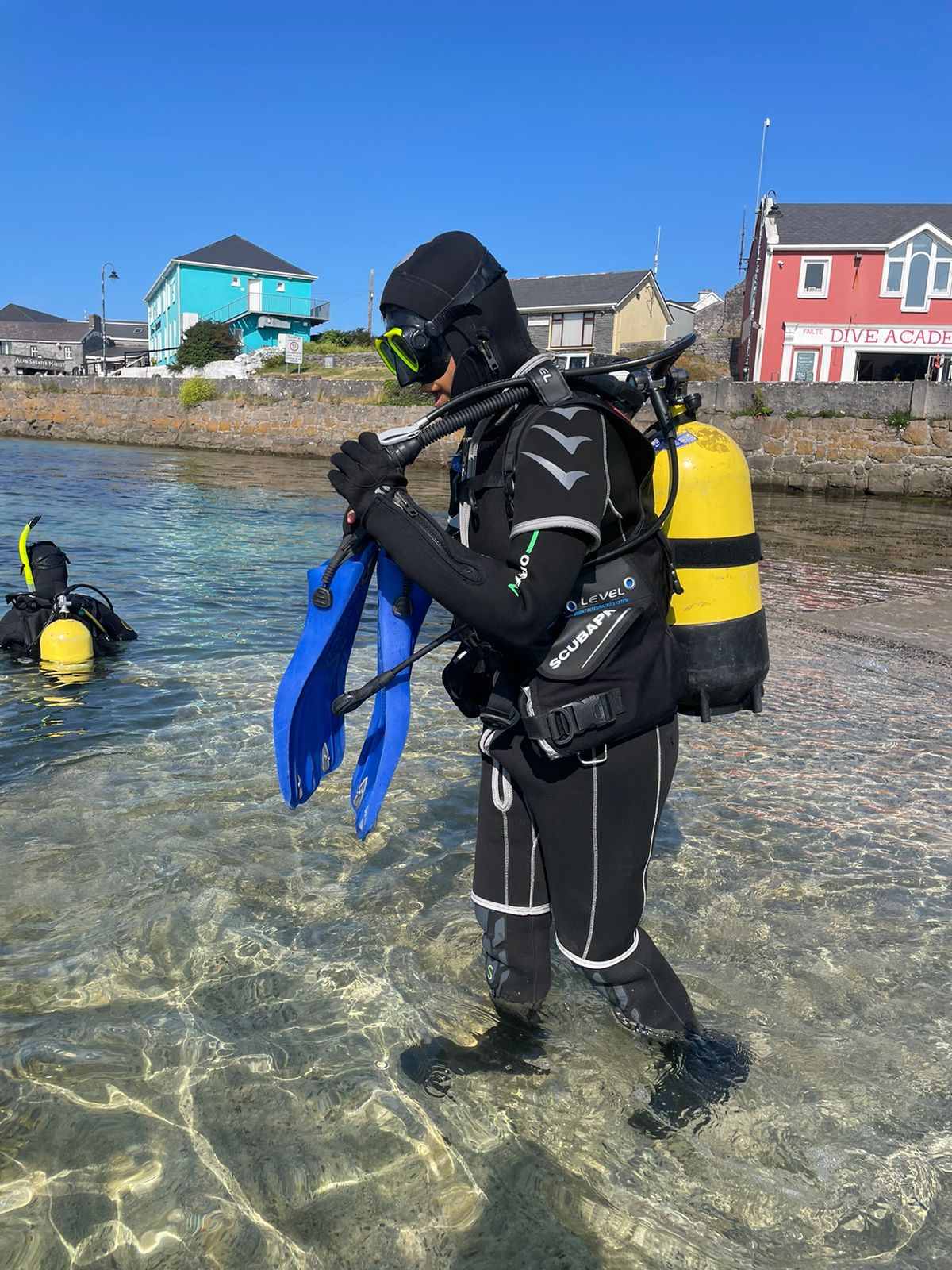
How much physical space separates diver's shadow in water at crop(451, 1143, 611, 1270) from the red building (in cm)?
3559

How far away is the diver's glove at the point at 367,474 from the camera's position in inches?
83.9

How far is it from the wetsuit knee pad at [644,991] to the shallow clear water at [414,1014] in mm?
269

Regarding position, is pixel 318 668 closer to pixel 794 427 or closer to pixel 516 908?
pixel 516 908

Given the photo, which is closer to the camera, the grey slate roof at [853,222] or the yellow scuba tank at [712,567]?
the yellow scuba tank at [712,567]

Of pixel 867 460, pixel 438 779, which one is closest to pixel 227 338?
pixel 867 460

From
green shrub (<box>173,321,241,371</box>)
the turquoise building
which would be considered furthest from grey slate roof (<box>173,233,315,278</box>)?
green shrub (<box>173,321,241,371</box>)

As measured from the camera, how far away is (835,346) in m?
34.8

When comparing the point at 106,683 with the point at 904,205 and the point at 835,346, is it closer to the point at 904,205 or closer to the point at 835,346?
the point at 835,346

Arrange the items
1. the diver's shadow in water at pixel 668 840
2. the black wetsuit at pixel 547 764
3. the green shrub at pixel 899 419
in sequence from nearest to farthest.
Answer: the black wetsuit at pixel 547 764, the diver's shadow in water at pixel 668 840, the green shrub at pixel 899 419

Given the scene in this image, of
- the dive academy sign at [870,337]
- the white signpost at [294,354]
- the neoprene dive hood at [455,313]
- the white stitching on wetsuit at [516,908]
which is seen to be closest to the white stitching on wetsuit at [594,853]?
→ the white stitching on wetsuit at [516,908]

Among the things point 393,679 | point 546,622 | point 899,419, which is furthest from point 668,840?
point 899,419

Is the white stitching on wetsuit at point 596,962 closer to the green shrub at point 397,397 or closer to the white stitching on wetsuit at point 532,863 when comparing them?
the white stitching on wetsuit at point 532,863

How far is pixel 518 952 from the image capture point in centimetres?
259

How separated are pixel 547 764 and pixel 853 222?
4008 centimetres
